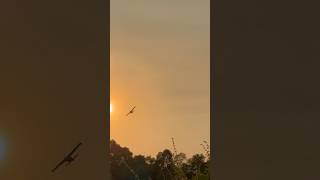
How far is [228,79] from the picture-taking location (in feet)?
6.91

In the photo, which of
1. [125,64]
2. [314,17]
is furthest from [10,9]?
[314,17]

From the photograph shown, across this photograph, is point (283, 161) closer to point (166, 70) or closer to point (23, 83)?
point (166, 70)

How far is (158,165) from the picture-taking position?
262 centimetres

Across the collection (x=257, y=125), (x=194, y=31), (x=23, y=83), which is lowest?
(x=257, y=125)

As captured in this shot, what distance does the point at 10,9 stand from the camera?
7.32ft

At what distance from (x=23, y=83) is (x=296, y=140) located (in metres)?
1.19

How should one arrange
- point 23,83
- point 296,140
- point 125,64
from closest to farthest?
point 296,140
point 23,83
point 125,64

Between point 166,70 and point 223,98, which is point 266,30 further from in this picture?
point 166,70

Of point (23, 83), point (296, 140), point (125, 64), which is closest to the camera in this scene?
point (296, 140)

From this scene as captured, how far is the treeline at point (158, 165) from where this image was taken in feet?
8.01

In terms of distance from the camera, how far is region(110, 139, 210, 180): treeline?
244cm

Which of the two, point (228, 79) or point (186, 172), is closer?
point (228, 79)

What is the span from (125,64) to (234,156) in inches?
32.2

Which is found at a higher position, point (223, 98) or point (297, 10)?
point (297, 10)
